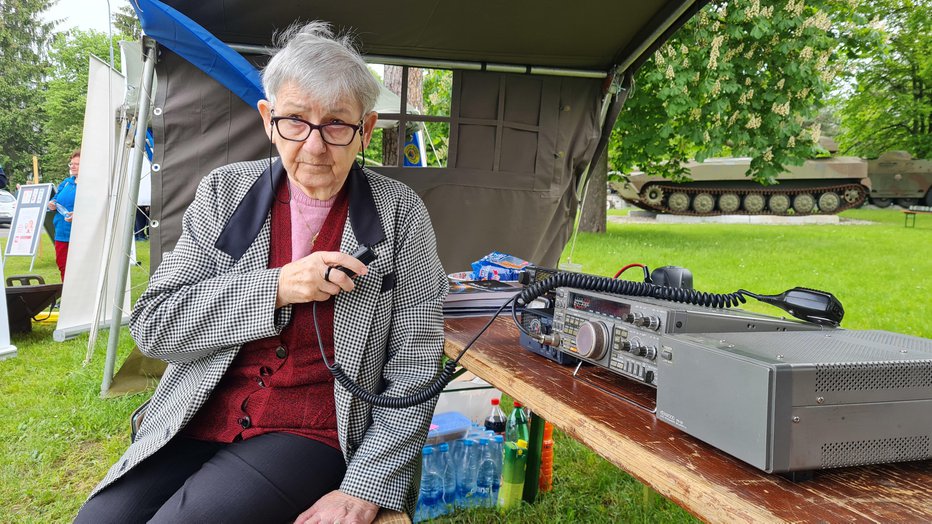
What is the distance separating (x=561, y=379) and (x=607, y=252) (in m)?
9.15

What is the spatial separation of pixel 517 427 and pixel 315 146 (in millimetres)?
1801

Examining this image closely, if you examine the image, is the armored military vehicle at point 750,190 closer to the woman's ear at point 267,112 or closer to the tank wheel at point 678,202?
the tank wheel at point 678,202

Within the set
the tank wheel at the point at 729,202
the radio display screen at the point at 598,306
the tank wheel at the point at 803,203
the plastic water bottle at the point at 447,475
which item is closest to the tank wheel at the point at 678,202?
the tank wheel at the point at 729,202

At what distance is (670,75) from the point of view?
8.89 meters

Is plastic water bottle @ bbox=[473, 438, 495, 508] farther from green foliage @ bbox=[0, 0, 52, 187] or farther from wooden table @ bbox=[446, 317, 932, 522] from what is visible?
green foliage @ bbox=[0, 0, 52, 187]

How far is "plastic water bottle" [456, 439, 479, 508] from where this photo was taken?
8.82 ft

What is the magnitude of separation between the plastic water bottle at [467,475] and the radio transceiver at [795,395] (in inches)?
74.1

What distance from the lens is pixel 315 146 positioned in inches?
60.0

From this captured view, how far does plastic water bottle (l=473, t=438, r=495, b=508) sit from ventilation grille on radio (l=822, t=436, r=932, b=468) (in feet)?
6.79

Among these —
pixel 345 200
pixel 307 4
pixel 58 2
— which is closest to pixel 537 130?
pixel 307 4

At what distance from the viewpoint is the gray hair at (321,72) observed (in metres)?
1.50

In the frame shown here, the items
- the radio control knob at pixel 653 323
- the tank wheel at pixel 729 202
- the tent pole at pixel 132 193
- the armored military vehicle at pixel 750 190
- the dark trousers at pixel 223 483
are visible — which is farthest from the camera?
the tank wheel at pixel 729 202

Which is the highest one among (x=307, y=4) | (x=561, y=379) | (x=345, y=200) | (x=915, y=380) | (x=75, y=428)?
(x=307, y=4)

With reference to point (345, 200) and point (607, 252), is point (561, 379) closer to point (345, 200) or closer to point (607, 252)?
point (345, 200)
